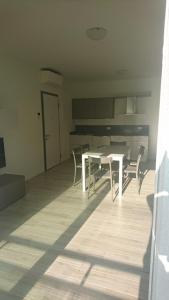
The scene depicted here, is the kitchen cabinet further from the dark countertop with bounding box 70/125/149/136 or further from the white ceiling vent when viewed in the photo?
the white ceiling vent

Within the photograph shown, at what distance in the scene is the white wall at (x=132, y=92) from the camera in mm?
6628

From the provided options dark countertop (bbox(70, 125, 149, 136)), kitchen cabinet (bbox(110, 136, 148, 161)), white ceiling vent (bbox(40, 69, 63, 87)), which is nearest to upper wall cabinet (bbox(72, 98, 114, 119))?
dark countertop (bbox(70, 125, 149, 136))

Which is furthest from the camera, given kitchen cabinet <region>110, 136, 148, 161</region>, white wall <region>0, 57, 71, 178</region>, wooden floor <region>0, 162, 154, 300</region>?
kitchen cabinet <region>110, 136, 148, 161</region>

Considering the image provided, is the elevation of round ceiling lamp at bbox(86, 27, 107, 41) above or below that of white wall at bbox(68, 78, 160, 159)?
above

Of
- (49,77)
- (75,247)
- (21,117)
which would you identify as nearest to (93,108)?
(49,77)

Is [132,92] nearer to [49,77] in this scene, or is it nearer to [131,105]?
[131,105]

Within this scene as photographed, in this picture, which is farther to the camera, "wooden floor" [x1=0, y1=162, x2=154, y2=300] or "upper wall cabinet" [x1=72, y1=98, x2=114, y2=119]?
"upper wall cabinet" [x1=72, y1=98, x2=114, y2=119]

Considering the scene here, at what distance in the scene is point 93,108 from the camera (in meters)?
7.06

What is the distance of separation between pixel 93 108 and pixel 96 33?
4105mm

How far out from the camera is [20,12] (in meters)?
2.38

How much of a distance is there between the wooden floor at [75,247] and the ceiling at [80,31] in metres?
2.61

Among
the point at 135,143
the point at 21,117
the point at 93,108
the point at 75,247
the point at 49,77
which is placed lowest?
the point at 75,247

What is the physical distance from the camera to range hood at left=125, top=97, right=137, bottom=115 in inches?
263

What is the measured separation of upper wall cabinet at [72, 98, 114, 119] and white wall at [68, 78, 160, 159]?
284 mm
